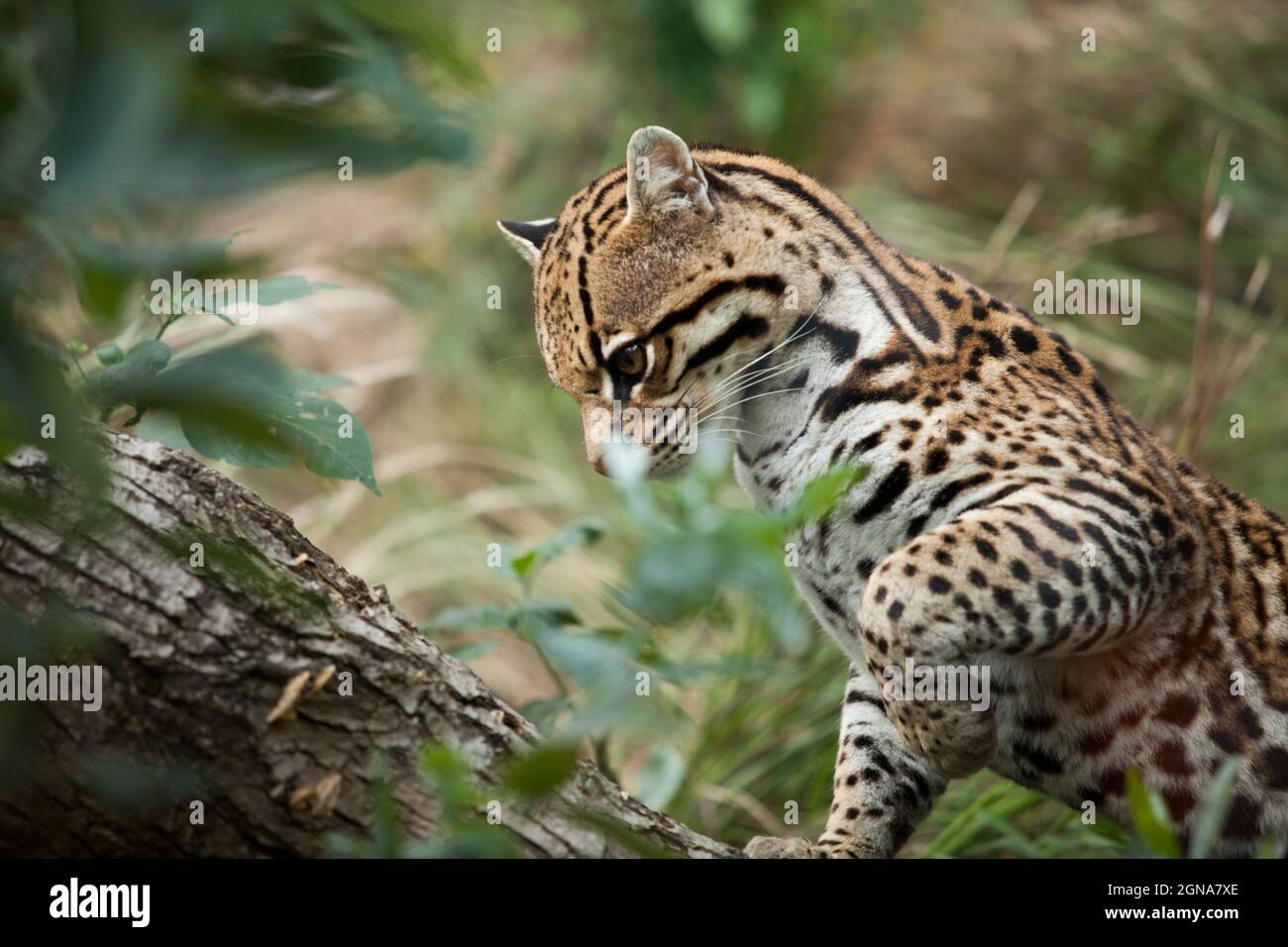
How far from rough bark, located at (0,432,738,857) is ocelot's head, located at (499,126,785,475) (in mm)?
1233

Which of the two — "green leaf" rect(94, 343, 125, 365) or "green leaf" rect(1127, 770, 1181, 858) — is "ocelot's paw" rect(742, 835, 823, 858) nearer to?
"green leaf" rect(1127, 770, 1181, 858)

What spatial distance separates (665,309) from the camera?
439cm

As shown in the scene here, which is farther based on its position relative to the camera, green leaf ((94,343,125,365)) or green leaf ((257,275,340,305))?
green leaf ((257,275,340,305))

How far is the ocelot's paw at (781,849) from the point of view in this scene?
432 cm

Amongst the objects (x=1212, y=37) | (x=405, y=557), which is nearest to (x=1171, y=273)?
(x=1212, y=37)

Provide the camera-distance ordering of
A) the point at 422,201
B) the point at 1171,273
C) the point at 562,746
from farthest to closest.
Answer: the point at 422,201 → the point at 1171,273 → the point at 562,746

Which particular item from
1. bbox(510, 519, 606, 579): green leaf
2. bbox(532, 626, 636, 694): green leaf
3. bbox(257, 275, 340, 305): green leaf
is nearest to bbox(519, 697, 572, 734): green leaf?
bbox(510, 519, 606, 579): green leaf

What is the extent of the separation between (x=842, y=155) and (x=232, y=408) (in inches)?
490

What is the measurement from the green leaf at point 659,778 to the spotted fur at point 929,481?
82 centimetres

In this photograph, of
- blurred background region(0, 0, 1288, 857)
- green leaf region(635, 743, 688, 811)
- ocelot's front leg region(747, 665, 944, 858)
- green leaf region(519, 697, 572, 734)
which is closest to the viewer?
blurred background region(0, 0, 1288, 857)

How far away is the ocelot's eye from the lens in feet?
14.4
